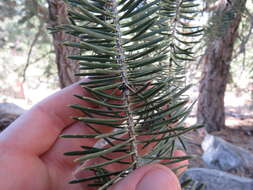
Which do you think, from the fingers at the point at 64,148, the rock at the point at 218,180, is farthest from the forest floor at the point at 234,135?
the fingers at the point at 64,148

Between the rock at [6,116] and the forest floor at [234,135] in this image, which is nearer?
the rock at [6,116]

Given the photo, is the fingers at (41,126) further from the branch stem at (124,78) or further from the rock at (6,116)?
the rock at (6,116)

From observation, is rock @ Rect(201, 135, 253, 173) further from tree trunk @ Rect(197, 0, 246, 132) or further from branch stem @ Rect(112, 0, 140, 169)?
branch stem @ Rect(112, 0, 140, 169)

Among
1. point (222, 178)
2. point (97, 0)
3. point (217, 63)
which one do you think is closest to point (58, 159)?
point (97, 0)

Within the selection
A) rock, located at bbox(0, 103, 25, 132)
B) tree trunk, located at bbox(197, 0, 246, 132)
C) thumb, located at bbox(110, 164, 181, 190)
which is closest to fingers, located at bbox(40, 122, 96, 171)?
thumb, located at bbox(110, 164, 181, 190)

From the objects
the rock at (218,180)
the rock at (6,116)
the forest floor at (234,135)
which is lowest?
the forest floor at (234,135)

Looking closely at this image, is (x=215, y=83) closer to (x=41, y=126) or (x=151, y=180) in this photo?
(x=41, y=126)

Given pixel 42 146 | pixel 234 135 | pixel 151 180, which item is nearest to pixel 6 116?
pixel 42 146
